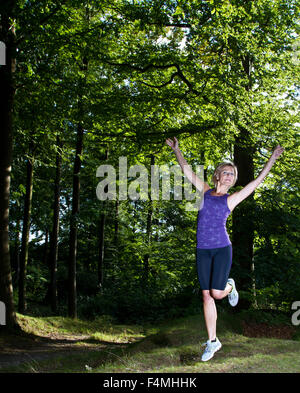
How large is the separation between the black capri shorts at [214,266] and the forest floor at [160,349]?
110 cm

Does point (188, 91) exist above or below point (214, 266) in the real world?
above

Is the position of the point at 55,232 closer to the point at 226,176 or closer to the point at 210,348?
the point at 210,348

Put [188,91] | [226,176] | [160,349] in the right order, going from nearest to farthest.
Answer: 1. [226,176]
2. [160,349]
3. [188,91]

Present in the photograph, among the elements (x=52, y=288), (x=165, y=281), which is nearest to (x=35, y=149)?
(x=52, y=288)

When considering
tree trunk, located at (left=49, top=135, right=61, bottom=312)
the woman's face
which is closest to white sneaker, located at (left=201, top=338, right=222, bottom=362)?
the woman's face

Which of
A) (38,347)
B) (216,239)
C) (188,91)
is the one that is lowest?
(38,347)

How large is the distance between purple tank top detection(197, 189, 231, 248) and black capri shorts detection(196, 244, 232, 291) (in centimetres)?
7

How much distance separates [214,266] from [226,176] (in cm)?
111

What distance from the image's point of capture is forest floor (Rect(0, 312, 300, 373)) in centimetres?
539

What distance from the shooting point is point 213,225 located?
4809mm

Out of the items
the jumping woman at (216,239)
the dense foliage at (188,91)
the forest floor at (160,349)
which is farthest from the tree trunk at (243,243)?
the jumping woman at (216,239)

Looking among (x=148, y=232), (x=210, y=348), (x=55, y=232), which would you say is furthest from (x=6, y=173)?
(x=148, y=232)

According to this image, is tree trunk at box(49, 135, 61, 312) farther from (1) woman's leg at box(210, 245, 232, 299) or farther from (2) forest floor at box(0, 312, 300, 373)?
(1) woman's leg at box(210, 245, 232, 299)
